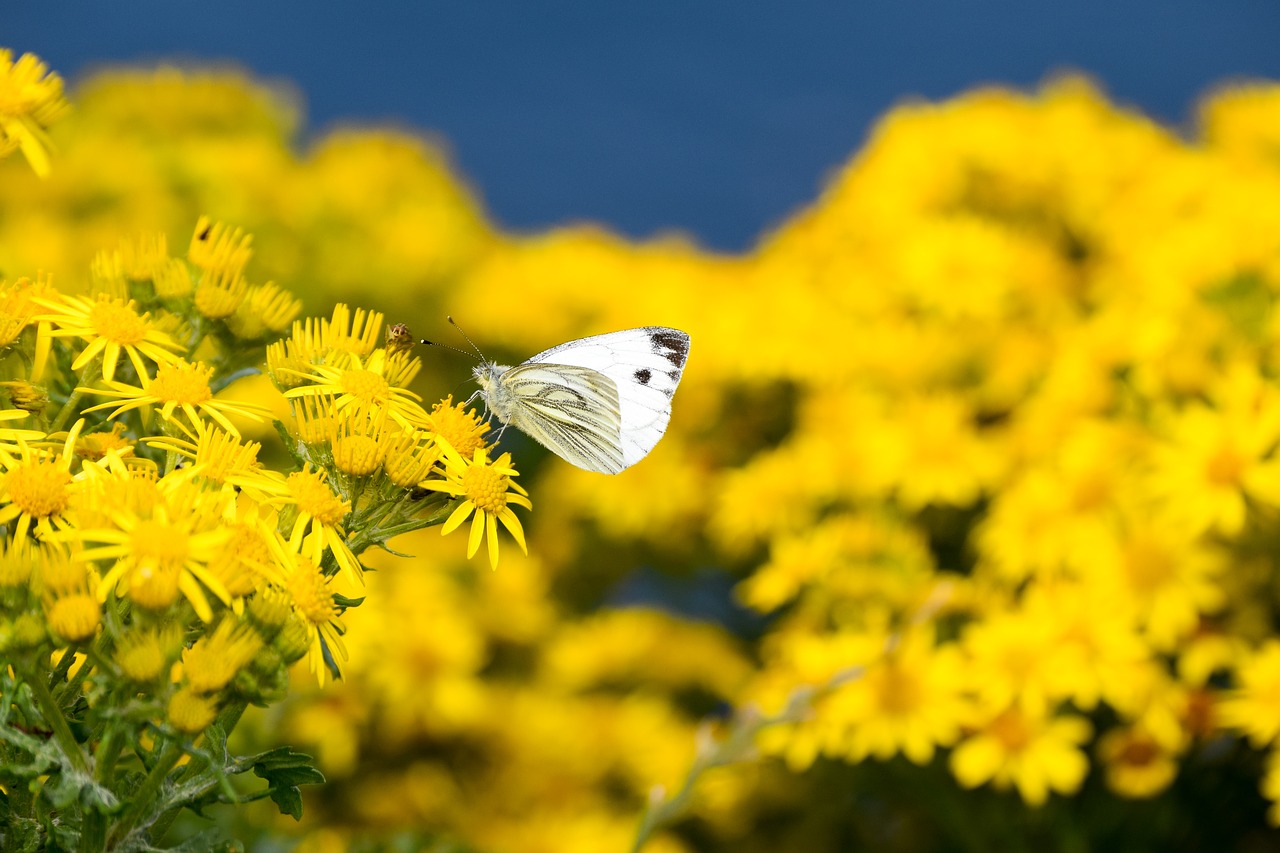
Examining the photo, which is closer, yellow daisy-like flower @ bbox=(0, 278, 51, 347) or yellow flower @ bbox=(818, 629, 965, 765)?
yellow daisy-like flower @ bbox=(0, 278, 51, 347)

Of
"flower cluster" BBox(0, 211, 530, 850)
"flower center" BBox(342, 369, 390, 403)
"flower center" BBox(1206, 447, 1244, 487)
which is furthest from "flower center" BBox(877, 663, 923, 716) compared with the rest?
"flower center" BBox(342, 369, 390, 403)

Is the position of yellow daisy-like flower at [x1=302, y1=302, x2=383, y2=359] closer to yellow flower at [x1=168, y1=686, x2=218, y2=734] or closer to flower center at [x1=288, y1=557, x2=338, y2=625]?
flower center at [x1=288, y1=557, x2=338, y2=625]

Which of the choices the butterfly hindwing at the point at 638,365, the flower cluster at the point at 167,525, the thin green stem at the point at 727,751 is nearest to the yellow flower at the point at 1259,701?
the thin green stem at the point at 727,751

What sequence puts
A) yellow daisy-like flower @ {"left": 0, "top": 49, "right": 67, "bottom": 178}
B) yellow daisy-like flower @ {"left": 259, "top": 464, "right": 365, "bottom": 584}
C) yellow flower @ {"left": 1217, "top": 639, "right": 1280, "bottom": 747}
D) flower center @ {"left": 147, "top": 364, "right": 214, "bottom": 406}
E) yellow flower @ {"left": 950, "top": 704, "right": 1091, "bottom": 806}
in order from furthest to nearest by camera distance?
yellow flower @ {"left": 950, "top": 704, "right": 1091, "bottom": 806}, yellow flower @ {"left": 1217, "top": 639, "right": 1280, "bottom": 747}, yellow daisy-like flower @ {"left": 0, "top": 49, "right": 67, "bottom": 178}, flower center @ {"left": 147, "top": 364, "right": 214, "bottom": 406}, yellow daisy-like flower @ {"left": 259, "top": 464, "right": 365, "bottom": 584}

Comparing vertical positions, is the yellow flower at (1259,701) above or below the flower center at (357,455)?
above

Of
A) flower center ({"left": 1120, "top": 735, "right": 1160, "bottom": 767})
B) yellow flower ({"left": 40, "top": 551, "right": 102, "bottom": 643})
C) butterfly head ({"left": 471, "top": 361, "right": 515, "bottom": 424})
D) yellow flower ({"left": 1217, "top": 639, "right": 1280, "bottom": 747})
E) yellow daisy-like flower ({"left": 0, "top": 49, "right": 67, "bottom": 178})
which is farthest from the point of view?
flower center ({"left": 1120, "top": 735, "right": 1160, "bottom": 767})

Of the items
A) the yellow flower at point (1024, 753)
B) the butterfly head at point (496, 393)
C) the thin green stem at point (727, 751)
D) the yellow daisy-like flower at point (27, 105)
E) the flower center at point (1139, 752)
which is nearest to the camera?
the yellow daisy-like flower at point (27, 105)

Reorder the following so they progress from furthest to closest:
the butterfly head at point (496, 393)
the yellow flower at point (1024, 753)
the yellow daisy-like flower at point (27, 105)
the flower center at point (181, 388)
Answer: the yellow flower at point (1024, 753) < the butterfly head at point (496, 393) < the yellow daisy-like flower at point (27, 105) < the flower center at point (181, 388)

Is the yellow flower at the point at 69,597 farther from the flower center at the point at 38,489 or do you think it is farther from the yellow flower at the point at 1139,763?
the yellow flower at the point at 1139,763

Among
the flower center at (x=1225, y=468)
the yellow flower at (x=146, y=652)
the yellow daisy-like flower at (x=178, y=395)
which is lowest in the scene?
the yellow flower at (x=146, y=652)
